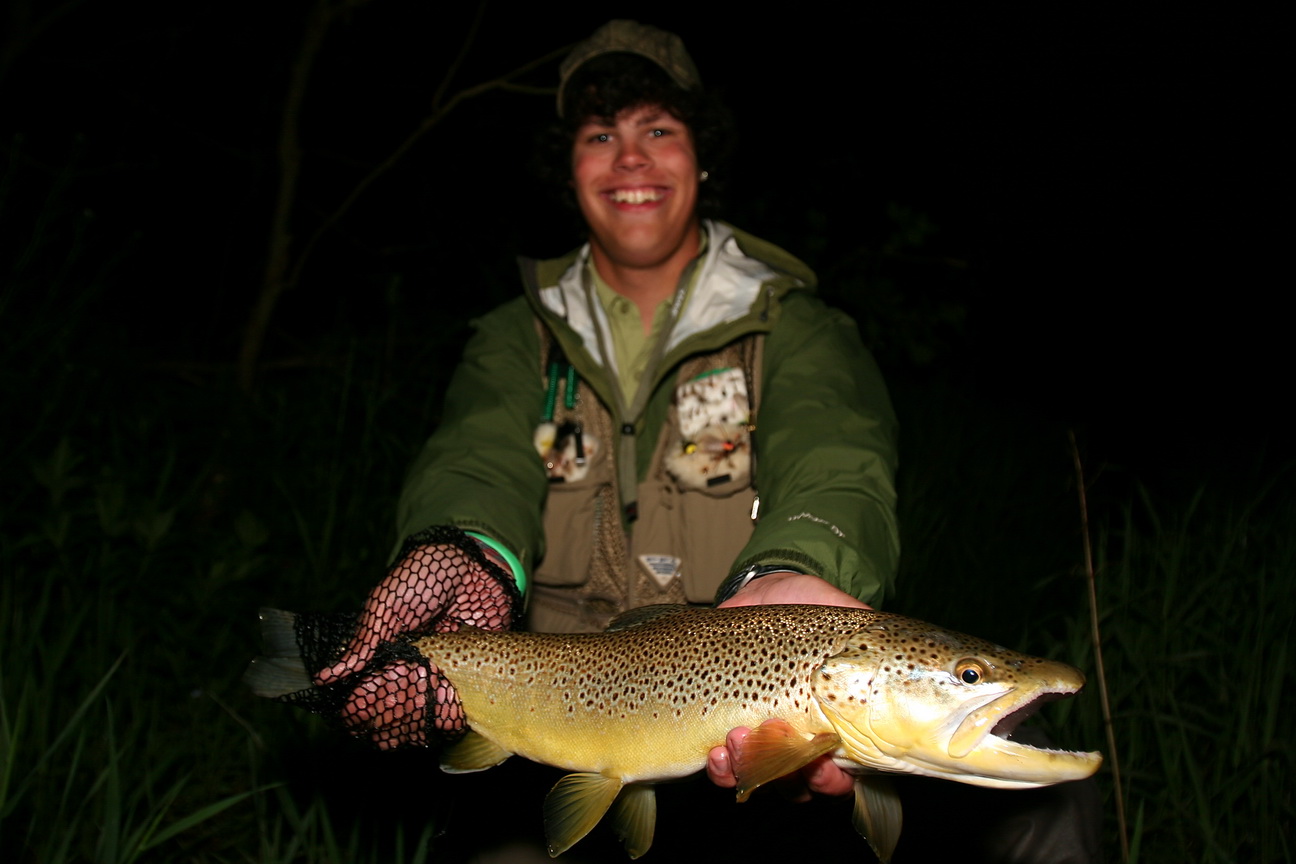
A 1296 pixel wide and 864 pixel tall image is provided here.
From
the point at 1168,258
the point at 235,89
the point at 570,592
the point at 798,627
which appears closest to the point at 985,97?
the point at 1168,258

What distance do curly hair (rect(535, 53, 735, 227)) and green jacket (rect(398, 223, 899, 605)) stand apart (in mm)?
313

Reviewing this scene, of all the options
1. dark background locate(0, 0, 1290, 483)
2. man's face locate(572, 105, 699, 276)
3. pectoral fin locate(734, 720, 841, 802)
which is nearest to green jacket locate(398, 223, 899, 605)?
man's face locate(572, 105, 699, 276)

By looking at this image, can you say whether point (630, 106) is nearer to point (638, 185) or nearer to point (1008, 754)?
point (638, 185)

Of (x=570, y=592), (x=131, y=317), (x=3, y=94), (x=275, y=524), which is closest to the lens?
(x=570, y=592)

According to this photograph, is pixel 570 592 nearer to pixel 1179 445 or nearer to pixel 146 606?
pixel 146 606

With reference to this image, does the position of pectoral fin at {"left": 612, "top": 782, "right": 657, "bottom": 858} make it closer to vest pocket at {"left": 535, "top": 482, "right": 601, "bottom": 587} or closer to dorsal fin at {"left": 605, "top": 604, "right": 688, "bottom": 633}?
dorsal fin at {"left": 605, "top": 604, "right": 688, "bottom": 633}

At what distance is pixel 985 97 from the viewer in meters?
7.42

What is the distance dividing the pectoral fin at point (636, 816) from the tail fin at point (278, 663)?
27.6 inches

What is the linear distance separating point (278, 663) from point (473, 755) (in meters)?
0.46

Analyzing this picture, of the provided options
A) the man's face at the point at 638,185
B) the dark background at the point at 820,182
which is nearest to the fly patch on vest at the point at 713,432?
the man's face at the point at 638,185

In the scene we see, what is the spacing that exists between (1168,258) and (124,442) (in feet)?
27.5

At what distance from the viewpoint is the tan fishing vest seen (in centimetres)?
280

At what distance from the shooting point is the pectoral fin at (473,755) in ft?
6.55

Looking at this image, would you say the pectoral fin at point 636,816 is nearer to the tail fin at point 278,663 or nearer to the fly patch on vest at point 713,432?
the tail fin at point 278,663
